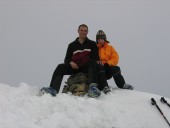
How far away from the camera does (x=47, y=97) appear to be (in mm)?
7379

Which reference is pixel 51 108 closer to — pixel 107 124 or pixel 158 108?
pixel 107 124

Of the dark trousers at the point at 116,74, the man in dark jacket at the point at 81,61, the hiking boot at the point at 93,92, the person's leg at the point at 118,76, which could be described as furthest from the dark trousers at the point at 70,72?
the person's leg at the point at 118,76

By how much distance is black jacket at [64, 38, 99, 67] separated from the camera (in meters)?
8.95

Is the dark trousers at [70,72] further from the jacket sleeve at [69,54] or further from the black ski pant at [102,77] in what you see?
A: the jacket sleeve at [69,54]

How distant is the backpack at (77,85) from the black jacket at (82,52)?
14.1 inches

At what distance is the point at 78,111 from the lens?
673cm

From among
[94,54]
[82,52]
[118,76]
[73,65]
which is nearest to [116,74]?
[118,76]

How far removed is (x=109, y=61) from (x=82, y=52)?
0.85 metres

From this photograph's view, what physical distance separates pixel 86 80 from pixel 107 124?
2.57 meters

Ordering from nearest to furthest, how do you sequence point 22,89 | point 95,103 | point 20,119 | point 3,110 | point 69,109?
1. point 20,119
2. point 3,110
3. point 69,109
4. point 95,103
5. point 22,89

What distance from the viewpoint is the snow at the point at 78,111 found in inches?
237

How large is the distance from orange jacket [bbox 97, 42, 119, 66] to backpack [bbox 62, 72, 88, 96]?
84 cm

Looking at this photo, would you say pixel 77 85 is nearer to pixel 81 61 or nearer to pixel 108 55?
pixel 81 61

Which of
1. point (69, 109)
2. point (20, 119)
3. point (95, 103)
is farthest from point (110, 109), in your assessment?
point (20, 119)
